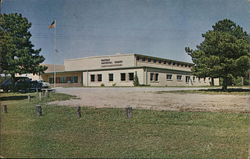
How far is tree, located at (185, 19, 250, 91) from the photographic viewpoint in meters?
4.17

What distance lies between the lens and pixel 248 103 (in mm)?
4930

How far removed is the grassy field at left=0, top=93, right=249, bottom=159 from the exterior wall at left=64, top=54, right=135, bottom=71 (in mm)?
517

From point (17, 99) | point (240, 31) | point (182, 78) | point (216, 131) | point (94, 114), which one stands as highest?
point (240, 31)

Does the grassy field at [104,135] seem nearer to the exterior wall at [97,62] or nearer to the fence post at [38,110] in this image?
the fence post at [38,110]

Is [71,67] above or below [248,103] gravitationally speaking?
above

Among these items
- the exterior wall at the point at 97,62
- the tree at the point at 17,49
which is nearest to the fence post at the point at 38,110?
the tree at the point at 17,49

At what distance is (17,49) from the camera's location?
311cm

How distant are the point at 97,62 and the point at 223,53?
2.73 meters

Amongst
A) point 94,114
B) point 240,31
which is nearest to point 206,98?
point 240,31

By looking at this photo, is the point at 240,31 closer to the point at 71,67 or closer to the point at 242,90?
the point at 242,90

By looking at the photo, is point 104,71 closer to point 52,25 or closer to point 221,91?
point 52,25

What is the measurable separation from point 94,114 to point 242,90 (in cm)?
295

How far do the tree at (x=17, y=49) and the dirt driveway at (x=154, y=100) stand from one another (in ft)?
3.00

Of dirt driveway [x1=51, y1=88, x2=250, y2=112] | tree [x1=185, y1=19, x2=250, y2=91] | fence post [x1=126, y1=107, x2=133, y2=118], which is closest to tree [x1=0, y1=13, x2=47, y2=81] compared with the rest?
dirt driveway [x1=51, y1=88, x2=250, y2=112]
